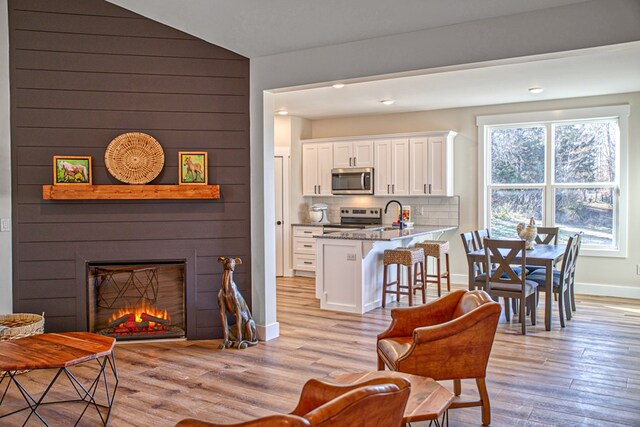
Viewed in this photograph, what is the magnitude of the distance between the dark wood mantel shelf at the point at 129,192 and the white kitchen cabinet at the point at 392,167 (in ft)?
12.5

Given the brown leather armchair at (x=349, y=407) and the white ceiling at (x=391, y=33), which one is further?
the white ceiling at (x=391, y=33)

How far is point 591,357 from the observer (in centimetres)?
432

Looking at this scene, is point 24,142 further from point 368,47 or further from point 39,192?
point 368,47

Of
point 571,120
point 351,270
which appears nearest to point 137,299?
point 351,270

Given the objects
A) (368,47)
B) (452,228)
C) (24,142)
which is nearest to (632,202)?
(452,228)

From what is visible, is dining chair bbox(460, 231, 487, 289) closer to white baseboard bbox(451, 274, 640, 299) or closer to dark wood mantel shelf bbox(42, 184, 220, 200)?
white baseboard bbox(451, 274, 640, 299)

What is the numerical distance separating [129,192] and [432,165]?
14.7 feet

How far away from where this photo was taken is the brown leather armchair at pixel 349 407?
5.00 feet

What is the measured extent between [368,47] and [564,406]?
9.57 feet

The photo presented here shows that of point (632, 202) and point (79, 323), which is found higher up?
point (632, 202)

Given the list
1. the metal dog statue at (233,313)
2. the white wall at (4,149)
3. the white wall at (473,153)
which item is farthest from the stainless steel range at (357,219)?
the white wall at (4,149)

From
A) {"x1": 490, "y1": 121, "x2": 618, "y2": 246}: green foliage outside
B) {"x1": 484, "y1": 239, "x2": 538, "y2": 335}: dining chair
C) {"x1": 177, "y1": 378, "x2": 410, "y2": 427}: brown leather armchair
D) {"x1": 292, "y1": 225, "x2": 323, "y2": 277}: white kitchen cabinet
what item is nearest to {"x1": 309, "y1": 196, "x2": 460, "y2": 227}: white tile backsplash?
{"x1": 490, "y1": 121, "x2": 618, "y2": 246}: green foliage outside

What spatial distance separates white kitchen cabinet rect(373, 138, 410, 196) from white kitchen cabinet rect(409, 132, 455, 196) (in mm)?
95

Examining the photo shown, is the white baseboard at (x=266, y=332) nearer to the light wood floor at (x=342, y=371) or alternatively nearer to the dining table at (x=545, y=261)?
the light wood floor at (x=342, y=371)
